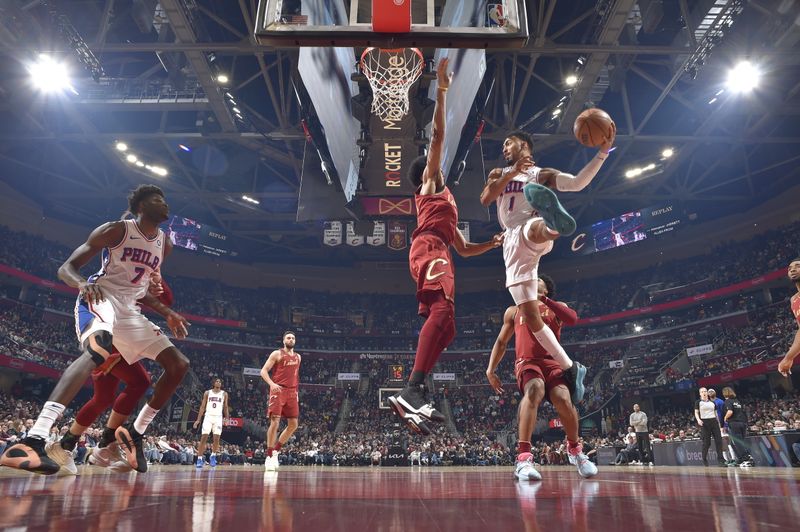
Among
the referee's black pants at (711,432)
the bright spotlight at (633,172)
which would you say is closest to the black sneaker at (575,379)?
the referee's black pants at (711,432)

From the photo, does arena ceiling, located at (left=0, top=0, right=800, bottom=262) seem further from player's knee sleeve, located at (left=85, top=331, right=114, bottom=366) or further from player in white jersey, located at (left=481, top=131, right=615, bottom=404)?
player's knee sleeve, located at (left=85, top=331, right=114, bottom=366)

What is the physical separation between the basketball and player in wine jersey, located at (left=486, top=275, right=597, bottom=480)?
1.35 m

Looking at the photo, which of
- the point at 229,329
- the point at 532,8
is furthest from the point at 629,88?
the point at 229,329

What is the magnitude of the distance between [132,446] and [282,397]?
4.05 m

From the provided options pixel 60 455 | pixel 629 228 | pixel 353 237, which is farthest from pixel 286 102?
pixel 629 228

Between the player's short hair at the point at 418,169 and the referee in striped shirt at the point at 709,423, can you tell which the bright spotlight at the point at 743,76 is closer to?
the referee in striped shirt at the point at 709,423

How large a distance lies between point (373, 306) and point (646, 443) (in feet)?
71.4

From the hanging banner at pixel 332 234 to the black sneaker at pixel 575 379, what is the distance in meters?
12.4

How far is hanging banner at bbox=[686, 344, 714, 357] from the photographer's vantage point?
23.4 meters

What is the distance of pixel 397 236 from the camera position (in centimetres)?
1557

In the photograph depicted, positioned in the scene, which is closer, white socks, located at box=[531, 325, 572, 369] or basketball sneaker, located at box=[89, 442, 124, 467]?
white socks, located at box=[531, 325, 572, 369]

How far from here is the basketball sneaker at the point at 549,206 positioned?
10.8 ft

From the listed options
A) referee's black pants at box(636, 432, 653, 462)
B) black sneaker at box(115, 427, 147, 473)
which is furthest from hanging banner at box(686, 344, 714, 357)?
black sneaker at box(115, 427, 147, 473)

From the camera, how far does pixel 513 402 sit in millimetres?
26688
